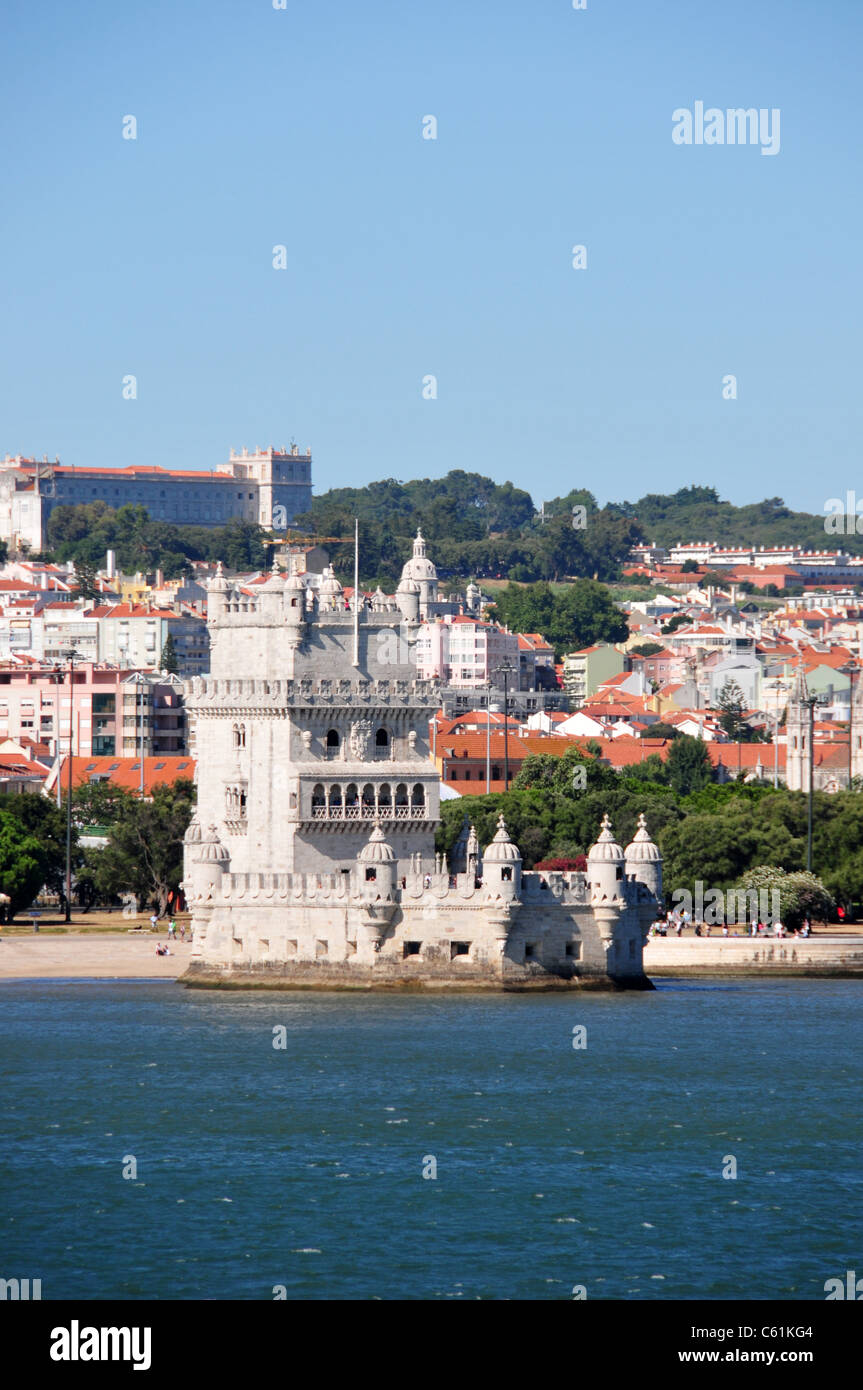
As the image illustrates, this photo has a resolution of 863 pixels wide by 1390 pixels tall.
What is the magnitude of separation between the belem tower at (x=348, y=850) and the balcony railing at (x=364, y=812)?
A: 4cm

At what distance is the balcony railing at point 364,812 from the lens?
7375cm

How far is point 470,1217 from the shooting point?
153ft

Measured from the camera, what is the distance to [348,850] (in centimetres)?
7412

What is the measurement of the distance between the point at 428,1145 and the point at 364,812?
22462 millimetres

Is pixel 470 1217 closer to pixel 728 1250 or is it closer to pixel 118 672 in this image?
pixel 728 1250

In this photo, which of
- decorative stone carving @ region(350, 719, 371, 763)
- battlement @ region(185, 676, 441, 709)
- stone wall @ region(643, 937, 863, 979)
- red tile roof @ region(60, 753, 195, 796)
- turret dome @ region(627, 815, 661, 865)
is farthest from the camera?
red tile roof @ region(60, 753, 195, 796)

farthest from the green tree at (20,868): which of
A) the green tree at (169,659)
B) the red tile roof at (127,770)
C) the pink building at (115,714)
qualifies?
the green tree at (169,659)

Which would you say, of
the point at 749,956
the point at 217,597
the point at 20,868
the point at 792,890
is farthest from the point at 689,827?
the point at 20,868

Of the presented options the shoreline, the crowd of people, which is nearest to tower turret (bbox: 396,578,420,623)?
the shoreline

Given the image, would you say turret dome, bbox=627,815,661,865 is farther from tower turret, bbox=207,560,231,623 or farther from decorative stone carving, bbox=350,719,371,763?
tower turret, bbox=207,560,231,623

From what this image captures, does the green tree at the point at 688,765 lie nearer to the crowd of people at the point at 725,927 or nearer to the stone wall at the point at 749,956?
the crowd of people at the point at 725,927

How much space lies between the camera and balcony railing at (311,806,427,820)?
73750 mm

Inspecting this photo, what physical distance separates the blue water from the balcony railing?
6.16 metres

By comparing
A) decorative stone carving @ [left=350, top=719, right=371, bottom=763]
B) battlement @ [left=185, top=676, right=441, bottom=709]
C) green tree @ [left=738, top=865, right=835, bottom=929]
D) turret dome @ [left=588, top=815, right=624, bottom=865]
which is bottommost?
green tree @ [left=738, top=865, right=835, bottom=929]
